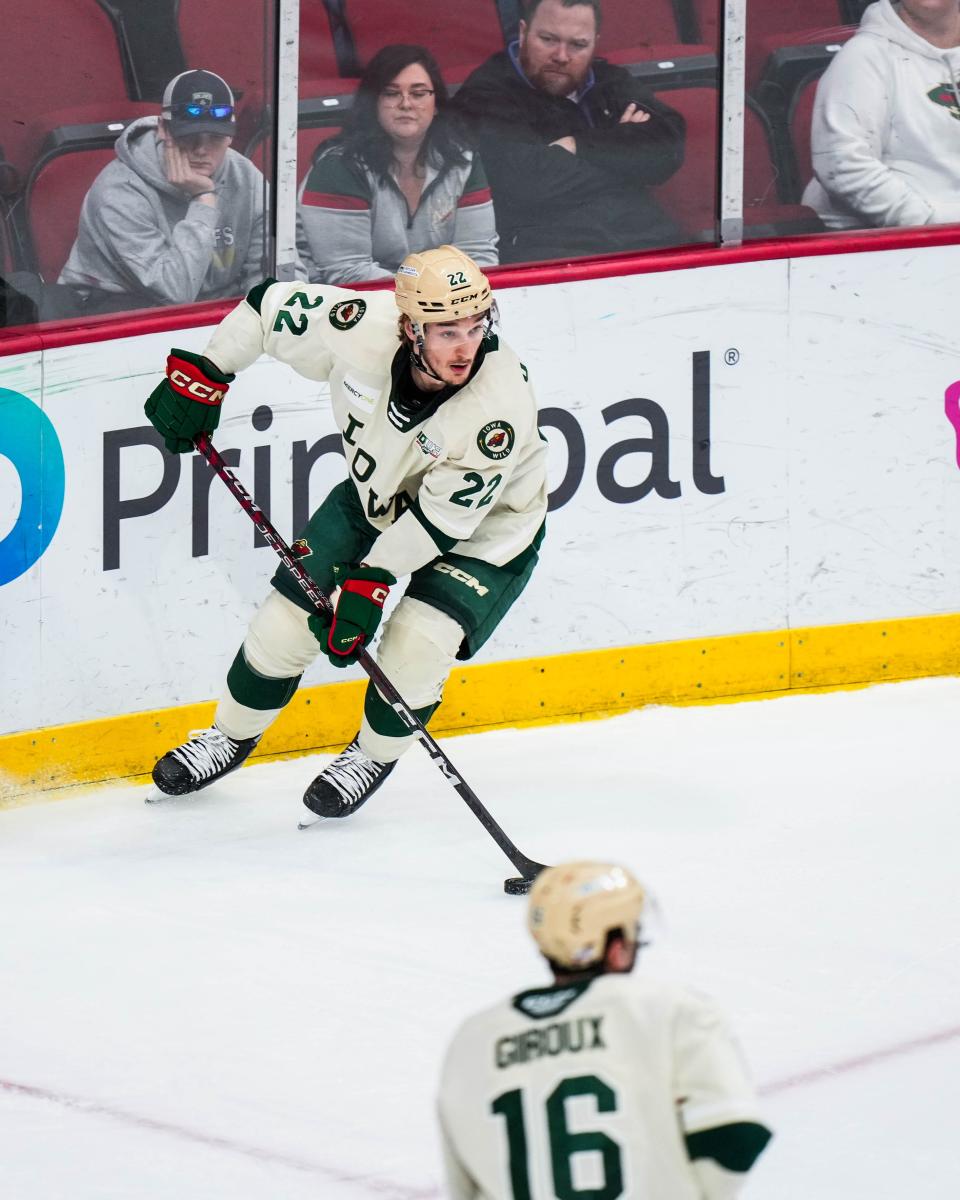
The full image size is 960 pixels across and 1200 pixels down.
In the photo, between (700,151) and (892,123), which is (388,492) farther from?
(892,123)

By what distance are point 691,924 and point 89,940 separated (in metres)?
0.98

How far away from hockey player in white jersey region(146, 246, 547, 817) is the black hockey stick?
0.14ft

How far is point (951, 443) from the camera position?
15.8ft

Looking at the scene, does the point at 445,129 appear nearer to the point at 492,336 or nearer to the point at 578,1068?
the point at 492,336

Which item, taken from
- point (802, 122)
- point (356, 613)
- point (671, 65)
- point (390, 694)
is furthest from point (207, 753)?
point (802, 122)

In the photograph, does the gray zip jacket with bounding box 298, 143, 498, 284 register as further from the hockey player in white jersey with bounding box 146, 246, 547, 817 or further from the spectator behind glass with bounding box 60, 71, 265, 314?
the hockey player in white jersey with bounding box 146, 246, 547, 817

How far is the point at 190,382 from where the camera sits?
369cm

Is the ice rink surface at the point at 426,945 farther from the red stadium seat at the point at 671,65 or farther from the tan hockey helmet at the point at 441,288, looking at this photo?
the red stadium seat at the point at 671,65

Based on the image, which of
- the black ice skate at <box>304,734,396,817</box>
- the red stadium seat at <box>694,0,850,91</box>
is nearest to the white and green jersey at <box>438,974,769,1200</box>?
the black ice skate at <box>304,734,396,817</box>

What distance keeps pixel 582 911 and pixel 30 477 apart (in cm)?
259

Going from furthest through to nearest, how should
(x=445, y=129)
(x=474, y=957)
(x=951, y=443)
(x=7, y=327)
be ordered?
(x=951, y=443), (x=445, y=129), (x=7, y=327), (x=474, y=957)

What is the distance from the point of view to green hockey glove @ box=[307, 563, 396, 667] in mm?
3422

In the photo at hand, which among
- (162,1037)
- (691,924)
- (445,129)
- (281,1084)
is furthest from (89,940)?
(445,129)

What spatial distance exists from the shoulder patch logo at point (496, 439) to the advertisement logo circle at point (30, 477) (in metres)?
0.90
